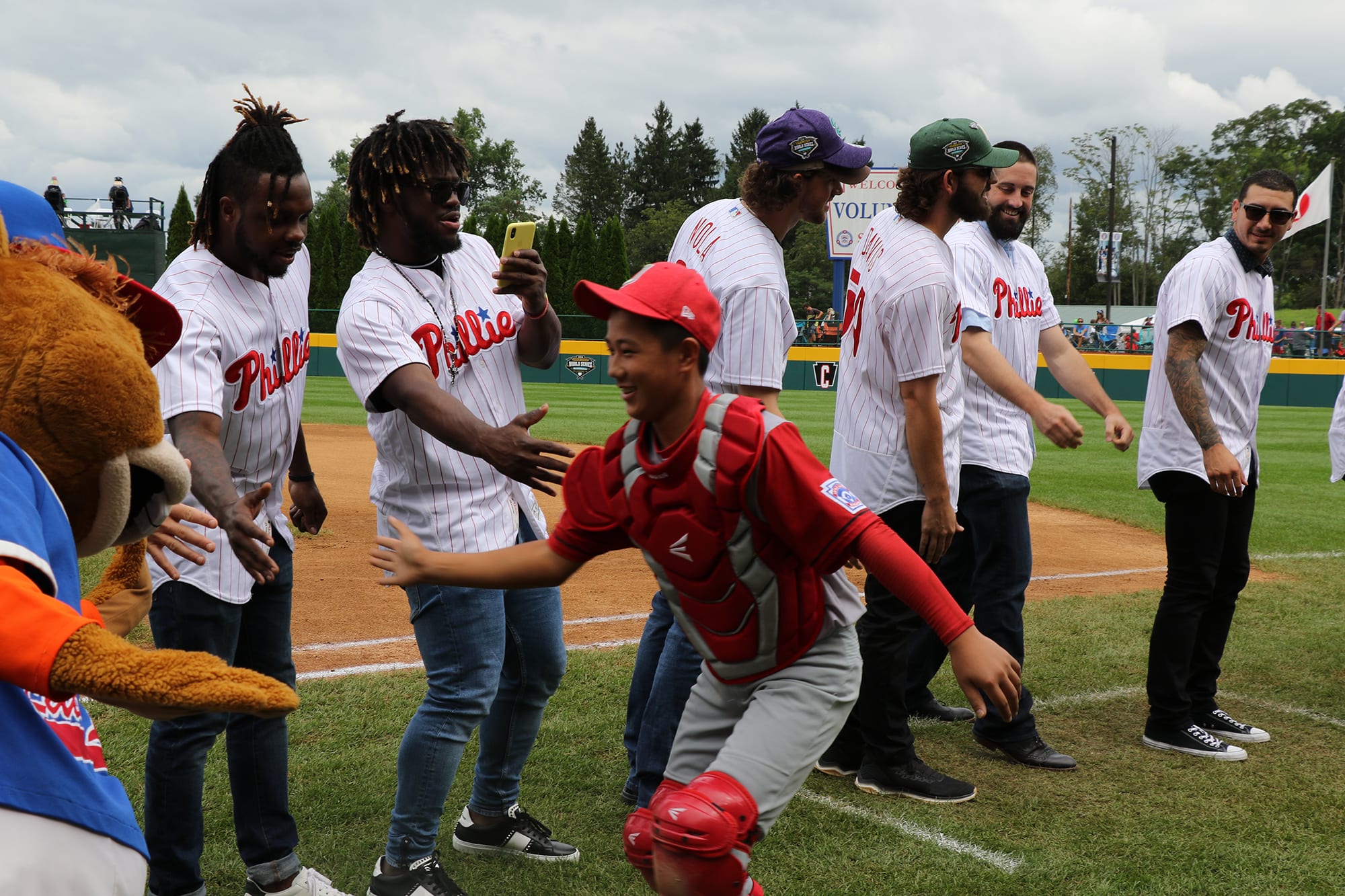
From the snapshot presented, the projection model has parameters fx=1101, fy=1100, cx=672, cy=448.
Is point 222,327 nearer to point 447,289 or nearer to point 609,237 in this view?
point 447,289

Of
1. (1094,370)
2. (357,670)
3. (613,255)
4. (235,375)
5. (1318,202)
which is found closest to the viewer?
(235,375)

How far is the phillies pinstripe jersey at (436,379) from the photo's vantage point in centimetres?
309

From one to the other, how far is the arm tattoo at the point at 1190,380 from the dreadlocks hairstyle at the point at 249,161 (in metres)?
3.59

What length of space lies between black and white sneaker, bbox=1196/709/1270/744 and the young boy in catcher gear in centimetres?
290

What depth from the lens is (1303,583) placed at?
7992 mm

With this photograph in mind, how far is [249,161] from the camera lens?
3.02 meters

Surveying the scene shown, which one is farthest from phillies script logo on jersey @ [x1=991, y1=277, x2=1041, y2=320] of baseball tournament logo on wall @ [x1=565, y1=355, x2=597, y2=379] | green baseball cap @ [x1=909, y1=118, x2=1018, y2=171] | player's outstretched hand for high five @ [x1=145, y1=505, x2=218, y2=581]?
baseball tournament logo on wall @ [x1=565, y1=355, x2=597, y2=379]

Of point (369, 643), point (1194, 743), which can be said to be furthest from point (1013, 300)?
point (369, 643)

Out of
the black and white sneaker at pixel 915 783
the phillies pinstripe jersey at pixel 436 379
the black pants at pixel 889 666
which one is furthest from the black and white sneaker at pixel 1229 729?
the phillies pinstripe jersey at pixel 436 379

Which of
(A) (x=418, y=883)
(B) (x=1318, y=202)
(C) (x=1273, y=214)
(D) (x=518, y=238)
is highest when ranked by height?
(B) (x=1318, y=202)

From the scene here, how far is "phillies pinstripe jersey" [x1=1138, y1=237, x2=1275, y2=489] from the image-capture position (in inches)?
186

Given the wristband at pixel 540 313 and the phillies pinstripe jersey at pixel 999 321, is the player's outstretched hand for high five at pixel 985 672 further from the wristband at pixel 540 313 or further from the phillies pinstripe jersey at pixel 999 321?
the phillies pinstripe jersey at pixel 999 321

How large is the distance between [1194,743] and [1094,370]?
2771 centimetres

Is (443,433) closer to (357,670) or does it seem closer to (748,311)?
(748,311)
